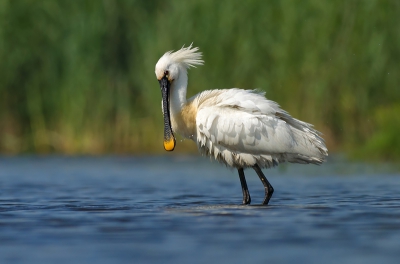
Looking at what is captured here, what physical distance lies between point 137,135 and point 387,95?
6121 mm

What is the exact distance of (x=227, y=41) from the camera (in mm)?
21781

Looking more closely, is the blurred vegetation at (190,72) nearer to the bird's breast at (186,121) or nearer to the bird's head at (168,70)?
the bird's head at (168,70)

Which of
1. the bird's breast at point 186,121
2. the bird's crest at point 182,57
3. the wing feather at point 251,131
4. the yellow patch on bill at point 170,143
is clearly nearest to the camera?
the wing feather at point 251,131

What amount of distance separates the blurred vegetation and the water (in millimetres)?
3596

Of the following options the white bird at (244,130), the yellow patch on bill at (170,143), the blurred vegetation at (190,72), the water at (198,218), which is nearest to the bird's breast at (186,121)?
the white bird at (244,130)

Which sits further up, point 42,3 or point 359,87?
point 42,3

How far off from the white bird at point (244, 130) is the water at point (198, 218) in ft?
1.88

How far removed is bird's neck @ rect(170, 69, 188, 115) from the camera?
11695 mm

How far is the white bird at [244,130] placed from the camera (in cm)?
1103

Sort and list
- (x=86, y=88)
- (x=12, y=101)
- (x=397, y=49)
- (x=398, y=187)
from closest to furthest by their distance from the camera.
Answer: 1. (x=398, y=187)
2. (x=397, y=49)
3. (x=86, y=88)
4. (x=12, y=101)

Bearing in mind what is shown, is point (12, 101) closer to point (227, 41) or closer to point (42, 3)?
point (42, 3)

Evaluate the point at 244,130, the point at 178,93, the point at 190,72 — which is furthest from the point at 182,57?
the point at 190,72

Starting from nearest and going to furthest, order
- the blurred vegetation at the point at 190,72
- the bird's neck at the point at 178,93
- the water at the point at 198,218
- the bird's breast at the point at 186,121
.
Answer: the water at the point at 198,218
the bird's breast at the point at 186,121
the bird's neck at the point at 178,93
the blurred vegetation at the point at 190,72

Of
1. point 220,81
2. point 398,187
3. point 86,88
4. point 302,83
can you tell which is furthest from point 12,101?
point 398,187
